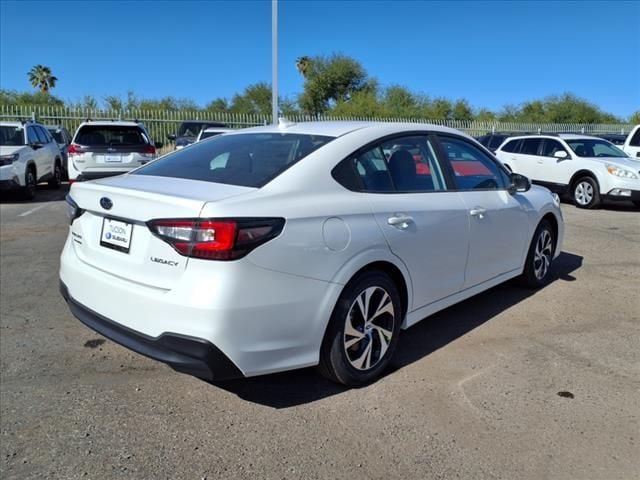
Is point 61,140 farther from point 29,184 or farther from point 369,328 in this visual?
point 369,328

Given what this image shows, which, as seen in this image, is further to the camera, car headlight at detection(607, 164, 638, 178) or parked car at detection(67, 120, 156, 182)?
car headlight at detection(607, 164, 638, 178)

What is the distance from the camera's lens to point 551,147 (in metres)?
12.7

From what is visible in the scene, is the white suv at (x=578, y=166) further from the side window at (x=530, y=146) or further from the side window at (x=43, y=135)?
the side window at (x=43, y=135)

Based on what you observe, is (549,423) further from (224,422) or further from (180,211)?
(180,211)

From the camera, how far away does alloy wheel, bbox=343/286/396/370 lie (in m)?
3.21

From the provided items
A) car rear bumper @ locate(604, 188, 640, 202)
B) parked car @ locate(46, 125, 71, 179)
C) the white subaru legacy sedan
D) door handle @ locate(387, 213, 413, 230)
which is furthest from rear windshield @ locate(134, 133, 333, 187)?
parked car @ locate(46, 125, 71, 179)

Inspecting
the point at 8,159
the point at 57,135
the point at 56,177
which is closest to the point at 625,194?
the point at 8,159

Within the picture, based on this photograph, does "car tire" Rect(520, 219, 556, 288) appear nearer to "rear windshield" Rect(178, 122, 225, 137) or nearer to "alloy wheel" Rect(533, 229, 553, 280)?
"alloy wheel" Rect(533, 229, 553, 280)

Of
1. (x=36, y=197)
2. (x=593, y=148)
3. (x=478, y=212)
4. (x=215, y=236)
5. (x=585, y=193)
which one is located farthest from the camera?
(x=36, y=197)

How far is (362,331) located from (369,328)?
7cm

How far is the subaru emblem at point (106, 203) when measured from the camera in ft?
9.87

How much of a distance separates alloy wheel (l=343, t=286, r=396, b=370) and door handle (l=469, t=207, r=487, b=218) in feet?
3.71

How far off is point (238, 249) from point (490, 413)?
1.75m

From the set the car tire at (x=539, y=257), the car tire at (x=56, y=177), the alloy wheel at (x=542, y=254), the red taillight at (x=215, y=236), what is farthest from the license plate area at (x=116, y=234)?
the car tire at (x=56, y=177)
